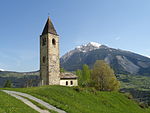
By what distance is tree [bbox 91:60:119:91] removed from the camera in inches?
2633

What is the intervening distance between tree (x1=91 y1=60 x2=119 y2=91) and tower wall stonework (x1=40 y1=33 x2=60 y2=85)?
1952cm

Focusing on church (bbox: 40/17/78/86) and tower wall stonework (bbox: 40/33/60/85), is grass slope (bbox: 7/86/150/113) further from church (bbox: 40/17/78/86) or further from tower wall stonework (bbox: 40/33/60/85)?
church (bbox: 40/17/78/86)

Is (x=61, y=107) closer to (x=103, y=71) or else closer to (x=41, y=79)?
(x=41, y=79)

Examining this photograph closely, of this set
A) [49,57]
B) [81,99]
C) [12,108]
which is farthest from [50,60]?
[12,108]

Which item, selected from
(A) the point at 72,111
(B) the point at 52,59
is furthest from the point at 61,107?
(B) the point at 52,59

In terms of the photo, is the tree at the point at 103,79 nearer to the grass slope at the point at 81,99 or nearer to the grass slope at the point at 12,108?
the grass slope at the point at 81,99

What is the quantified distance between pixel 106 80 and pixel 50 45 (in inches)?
Result: 1041

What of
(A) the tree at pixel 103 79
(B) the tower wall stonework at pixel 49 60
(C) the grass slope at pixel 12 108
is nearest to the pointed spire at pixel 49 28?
(B) the tower wall stonework at pixel 49 60

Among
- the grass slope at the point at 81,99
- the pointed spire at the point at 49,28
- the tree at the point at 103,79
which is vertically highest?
the pointed spire at the point at 49,28

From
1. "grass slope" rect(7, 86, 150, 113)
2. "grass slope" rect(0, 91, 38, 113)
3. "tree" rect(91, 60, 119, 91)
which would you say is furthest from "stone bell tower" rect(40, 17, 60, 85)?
"grass slope" rect(0, 91, 38, 113)

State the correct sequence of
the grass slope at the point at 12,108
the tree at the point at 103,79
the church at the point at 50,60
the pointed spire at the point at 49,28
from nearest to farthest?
the grass slope at the point at 12,108, the church at the point at 50,60, the pointed spire at the point at 49,28, the tree at the point at 103,79

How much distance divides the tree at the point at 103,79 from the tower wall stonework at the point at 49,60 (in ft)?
64.1

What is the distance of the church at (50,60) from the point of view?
5262cm

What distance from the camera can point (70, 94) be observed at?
35969mm
